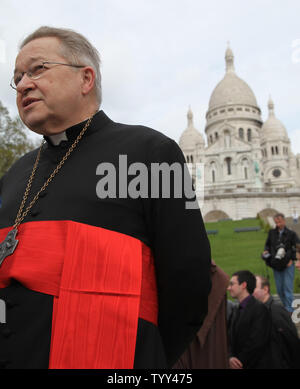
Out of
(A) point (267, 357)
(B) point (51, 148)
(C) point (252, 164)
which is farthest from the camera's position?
(C) point (252, 164)

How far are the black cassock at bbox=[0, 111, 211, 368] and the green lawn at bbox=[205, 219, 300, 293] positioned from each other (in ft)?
26.9

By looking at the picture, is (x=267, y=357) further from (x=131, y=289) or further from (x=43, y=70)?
A: (x=43, y=70)

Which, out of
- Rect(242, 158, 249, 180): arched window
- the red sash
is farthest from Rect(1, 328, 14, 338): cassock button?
Rect(242, 158, 249, 180): arched window

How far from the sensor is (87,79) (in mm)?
2014

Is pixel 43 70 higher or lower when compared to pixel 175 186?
higher

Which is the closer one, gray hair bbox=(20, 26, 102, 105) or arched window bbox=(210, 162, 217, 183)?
gray hair bbox=(20, 26, 102, 105)

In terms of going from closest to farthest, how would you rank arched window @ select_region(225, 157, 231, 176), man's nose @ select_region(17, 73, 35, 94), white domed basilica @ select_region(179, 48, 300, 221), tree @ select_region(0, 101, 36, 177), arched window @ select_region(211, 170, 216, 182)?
1. man's nose @ select_region(17, 73, 35, 94)
2. tree @ select_region(0, 101, 36, 177)
3. white domed basilica @ select_region(179, 48, 300, 221)
4. arched window @ select_region(225, 157, 231, 176)
5. arched window @ select_region(211, 170, 216, 182)

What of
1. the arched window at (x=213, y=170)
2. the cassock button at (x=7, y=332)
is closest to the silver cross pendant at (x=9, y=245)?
the cassock button at (x=7, y=332)

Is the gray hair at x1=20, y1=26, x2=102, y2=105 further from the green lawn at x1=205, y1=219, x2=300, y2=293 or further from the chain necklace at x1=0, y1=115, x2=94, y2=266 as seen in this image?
the green lawn at x1=205, y1=219, x2=300, y2=293

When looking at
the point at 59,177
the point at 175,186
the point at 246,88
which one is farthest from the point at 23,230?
the point at 246,88

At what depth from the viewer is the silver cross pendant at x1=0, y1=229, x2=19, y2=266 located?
175 centimetres

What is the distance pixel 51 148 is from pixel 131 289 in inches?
35.5

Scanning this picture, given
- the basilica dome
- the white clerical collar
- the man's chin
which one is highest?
the basilica dome

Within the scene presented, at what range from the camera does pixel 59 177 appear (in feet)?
6.32
